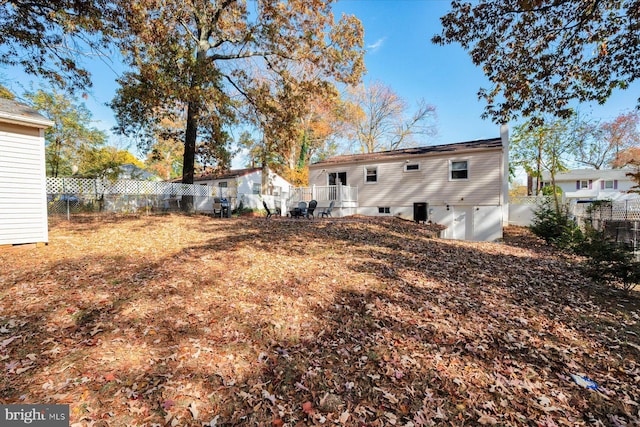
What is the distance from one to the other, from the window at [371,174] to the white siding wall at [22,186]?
44.2 ft

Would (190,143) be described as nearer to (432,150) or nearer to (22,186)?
(22,186)

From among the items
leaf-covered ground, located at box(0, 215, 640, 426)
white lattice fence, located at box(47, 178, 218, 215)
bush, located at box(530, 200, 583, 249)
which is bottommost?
leaf-covered ground, located at box(0, 215, 640, 426)

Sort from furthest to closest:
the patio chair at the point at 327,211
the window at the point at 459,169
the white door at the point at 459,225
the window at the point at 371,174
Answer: the window at the point at 371,174, the patio chair at the point at 327,211, the window at the point at 459,169, the white door at the point at 459,225

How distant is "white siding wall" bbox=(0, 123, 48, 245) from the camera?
5621mm

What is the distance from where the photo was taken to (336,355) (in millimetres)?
2727

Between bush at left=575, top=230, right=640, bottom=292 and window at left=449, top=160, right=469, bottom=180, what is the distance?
9.12 m

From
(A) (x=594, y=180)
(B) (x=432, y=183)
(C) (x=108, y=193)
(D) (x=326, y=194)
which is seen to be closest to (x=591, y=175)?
(A) (x=594, y=180)

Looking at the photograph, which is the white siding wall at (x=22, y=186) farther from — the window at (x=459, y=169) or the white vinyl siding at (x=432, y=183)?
the window at (x=459, y=169)

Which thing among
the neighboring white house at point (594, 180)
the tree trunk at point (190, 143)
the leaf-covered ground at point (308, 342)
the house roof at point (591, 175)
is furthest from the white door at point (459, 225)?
the house roof at point (591, 175)

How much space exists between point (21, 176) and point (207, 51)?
9778mm

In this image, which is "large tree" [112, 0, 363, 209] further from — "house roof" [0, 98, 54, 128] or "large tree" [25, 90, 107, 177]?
"large tree" [25, 90, 107, 177]

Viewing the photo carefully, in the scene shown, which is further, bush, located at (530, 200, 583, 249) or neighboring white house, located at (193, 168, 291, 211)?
neighboring white house, located at (193, 168, 291, 211)

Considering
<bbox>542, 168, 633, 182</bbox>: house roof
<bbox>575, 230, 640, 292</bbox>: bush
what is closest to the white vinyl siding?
<bbox>575, 230, 640, 292</bbox>: bush

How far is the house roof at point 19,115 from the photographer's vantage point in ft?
17.9
